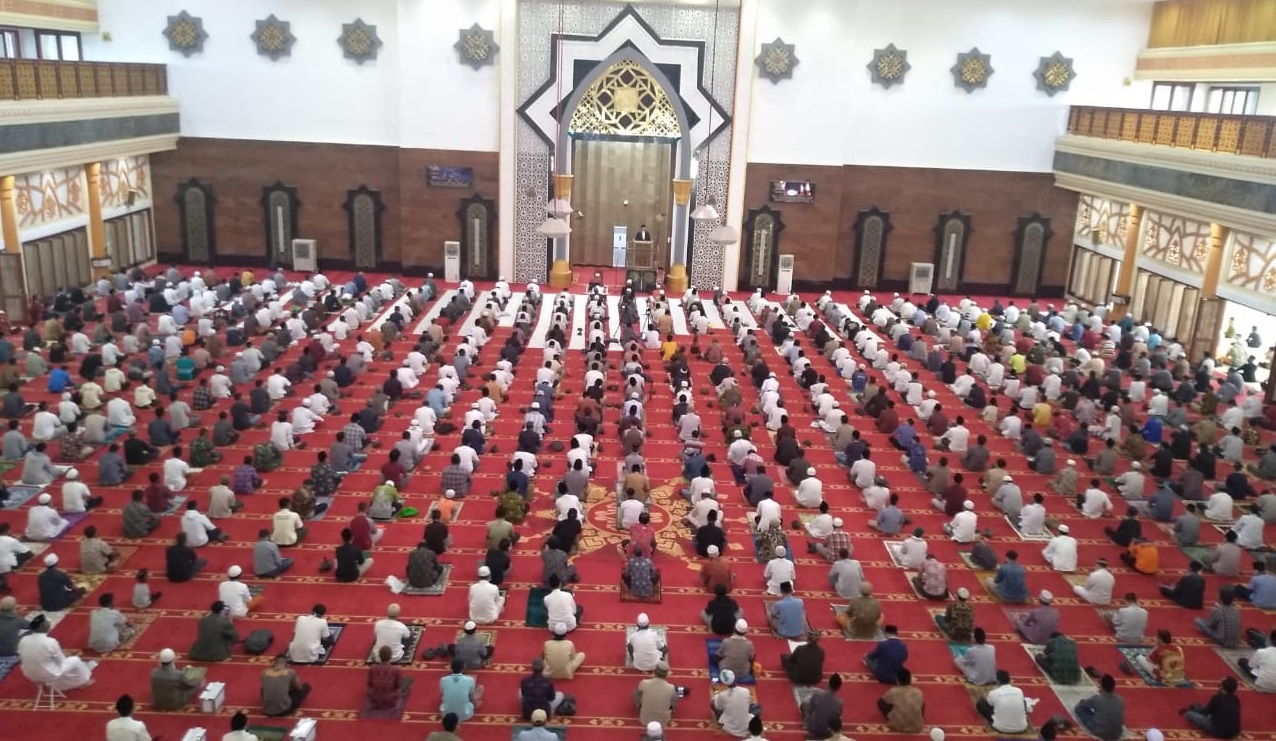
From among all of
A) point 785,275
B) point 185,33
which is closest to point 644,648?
point 785,275

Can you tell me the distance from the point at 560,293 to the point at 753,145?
4.28 meters

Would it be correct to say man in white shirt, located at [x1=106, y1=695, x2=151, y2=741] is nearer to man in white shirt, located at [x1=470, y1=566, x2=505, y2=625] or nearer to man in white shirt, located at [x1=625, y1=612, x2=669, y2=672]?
man in white shirt, located at [x1=470, y1=566, x2=505, y2=625]

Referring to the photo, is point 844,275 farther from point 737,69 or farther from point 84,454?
point 84,454

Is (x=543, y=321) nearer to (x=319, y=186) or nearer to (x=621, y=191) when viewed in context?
(x=621, y=191)

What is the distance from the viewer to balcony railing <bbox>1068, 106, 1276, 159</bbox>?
12.4 metres

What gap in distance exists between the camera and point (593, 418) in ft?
34.4

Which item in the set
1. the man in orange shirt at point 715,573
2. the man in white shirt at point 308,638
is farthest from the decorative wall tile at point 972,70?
the man in white shirt at point 308,638

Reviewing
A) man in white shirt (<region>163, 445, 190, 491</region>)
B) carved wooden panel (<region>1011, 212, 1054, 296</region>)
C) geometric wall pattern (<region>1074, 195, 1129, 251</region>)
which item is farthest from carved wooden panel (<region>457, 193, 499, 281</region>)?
geometric wall pattern (<region>1074, 195, 1129, 251</region>)

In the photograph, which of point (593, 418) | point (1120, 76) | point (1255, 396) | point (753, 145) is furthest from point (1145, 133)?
point (593, 418)

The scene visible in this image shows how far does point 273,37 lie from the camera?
17391 mm

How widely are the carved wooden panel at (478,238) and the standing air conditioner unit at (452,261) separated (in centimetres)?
11

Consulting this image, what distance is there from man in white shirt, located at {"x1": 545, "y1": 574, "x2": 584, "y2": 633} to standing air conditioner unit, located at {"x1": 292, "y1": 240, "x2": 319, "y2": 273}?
12.9 m

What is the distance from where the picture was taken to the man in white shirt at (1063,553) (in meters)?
8.11

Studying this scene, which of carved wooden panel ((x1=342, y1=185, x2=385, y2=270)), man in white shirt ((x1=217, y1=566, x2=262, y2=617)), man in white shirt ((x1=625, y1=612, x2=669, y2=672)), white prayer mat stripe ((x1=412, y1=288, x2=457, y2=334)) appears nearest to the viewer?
man in white shirt ((x1=625, y1=612, x2=669, y2=672))
